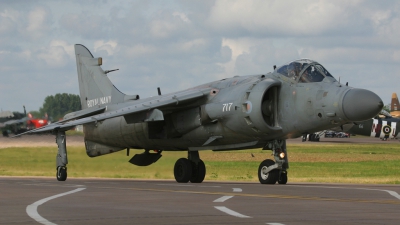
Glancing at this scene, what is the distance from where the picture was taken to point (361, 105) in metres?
18.8

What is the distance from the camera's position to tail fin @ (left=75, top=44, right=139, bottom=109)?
28.2m

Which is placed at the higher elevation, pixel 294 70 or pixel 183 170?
pixel 294 70

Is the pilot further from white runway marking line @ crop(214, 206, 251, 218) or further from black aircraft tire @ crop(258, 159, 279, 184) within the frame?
white runway marking line @ crop(214, 206, 251, 218)

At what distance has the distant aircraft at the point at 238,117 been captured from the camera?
64.8 ft

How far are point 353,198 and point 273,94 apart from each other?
7.12 m

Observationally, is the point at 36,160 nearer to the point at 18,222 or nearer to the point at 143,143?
the point at 143,143

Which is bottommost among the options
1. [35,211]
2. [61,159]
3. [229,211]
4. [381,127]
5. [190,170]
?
[229,211]

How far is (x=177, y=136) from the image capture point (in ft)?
76.8

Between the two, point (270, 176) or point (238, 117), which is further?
point (270, 176)

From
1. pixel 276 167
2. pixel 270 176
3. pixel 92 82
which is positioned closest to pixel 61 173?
pixel 92 82

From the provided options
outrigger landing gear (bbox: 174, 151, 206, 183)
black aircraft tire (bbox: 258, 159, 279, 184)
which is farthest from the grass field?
black aircraft tire (bbox: 258, 159, 279, 184)

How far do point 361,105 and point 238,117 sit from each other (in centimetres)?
374

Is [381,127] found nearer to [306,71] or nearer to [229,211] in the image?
[306,71]

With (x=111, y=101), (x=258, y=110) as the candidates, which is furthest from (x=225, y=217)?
(x=111, y=101)
